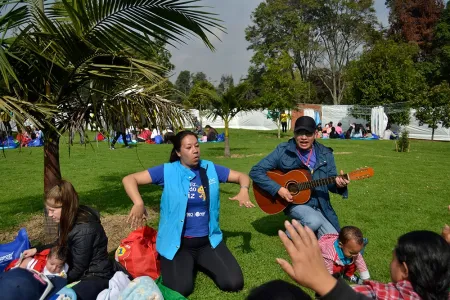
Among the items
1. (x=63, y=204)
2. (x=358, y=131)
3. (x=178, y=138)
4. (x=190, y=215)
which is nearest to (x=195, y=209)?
(x=190, y=215)

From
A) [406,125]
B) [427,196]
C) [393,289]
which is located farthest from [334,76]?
[393,289]

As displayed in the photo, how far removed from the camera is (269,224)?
6316mm

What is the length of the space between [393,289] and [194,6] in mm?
3104

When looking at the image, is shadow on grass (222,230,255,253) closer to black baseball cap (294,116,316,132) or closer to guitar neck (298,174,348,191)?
guitar neck (298,174,348,191)

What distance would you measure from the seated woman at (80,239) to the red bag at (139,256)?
49 centimetres

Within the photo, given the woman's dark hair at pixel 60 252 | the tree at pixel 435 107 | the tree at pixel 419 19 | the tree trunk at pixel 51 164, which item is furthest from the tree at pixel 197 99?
the tree at pixel 419 19

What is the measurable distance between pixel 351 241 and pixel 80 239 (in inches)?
100

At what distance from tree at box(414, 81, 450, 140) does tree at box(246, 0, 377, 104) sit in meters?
19.8

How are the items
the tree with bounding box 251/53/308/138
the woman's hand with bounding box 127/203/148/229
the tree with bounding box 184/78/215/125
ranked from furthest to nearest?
the tree with bounding box 251/53/308/138 < the tree with bounding box 184/78/215/125 < the woman's hand with bounding box 127/203/148/229

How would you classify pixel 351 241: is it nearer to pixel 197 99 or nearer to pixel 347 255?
pixel 347 255

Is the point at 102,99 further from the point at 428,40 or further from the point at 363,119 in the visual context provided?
the point at 428,40

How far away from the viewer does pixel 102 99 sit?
4.41 meters

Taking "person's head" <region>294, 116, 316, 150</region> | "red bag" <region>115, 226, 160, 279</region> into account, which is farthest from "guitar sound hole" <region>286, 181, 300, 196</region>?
"red bag" <region>115, 226, 160, 279</region>

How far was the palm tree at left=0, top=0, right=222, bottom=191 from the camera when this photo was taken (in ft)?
12.6
